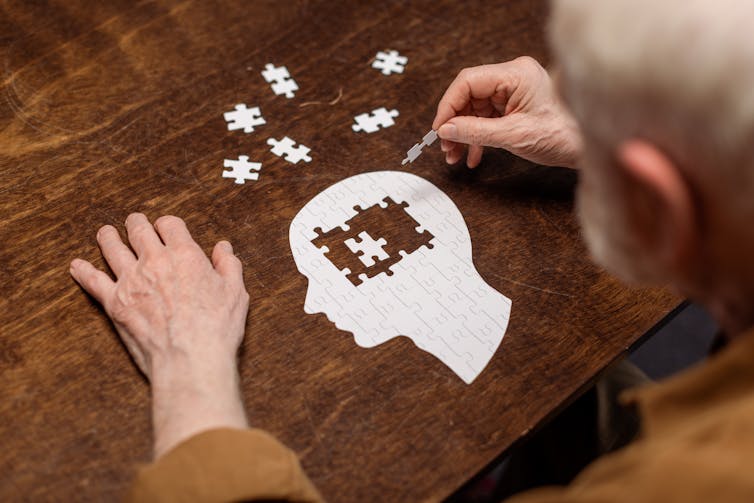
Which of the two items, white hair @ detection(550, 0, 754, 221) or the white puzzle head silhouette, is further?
the white puzzle head silhouette

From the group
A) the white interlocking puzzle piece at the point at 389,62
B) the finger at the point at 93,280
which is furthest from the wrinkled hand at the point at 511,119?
the finger at the point at 93,280

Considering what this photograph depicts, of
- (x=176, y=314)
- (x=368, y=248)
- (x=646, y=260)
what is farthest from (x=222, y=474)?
A: (x=646, y=260)

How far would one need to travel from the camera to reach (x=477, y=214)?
1522 mm

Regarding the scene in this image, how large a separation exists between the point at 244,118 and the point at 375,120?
0.98 ft

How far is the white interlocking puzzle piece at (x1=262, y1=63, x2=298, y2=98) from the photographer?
5.55ft

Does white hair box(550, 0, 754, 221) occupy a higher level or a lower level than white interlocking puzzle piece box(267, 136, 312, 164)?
higher

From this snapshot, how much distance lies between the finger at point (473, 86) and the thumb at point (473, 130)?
6cm

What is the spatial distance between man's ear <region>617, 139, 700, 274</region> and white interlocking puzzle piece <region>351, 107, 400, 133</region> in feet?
2.82

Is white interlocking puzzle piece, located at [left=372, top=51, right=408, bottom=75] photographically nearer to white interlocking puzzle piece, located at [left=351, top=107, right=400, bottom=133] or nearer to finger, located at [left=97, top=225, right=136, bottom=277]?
white interlocking puzzle piece, located at [left=351, top=107, right=400, bottom=133]

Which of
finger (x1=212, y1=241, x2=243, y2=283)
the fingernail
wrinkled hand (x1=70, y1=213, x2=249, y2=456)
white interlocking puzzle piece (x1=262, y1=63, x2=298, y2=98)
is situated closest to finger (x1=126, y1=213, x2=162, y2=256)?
wrinkled hand (x1=70, y1=213, x2=249, y2=456)

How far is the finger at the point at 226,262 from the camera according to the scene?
Answer: 1351 millimetres

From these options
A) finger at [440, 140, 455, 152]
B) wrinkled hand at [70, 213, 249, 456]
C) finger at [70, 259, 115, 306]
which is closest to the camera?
wrinkled hand at [70, 213, 249, 456]

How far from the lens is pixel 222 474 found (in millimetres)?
1073

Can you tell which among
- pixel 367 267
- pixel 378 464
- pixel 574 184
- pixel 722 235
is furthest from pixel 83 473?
pixel 574 184
